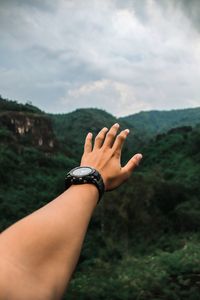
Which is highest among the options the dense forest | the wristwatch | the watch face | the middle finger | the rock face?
the rock face

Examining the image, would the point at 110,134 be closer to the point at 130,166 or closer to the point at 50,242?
the point at 130,166

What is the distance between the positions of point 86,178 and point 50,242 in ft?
0.72

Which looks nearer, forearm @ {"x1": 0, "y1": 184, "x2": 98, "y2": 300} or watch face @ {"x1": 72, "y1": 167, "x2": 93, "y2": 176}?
forearm @ {"x1": 0, "y1": 184, "x2": 98, "y2": 300}

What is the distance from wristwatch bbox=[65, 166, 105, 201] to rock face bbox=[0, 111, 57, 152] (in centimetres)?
5374

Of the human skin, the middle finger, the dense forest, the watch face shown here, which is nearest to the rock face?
the dense forest

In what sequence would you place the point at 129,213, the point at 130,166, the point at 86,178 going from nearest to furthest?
the point at 86,178 → the point at 130,166 → the point at 129,213

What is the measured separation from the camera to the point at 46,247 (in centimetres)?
77

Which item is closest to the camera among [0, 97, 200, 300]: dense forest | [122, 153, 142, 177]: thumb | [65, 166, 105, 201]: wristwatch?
[65, 166, 105, 201]: wristwatch

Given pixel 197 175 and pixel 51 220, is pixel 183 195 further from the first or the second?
pixel 51 220

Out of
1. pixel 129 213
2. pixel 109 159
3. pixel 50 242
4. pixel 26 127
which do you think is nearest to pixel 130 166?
pixel 109 159

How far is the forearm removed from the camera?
2.43 ft

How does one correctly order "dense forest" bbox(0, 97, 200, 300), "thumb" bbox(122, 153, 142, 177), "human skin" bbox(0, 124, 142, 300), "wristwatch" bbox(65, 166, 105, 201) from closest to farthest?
"human skin" bbox(0, 124, 142, 300) < "wristwatch" bbox(65, 166, 105, 201) < "thumb" bbox(122, 153, 142, 177) < "dense forest" bbox(0, 97, 200, 300)

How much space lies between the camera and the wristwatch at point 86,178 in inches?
38.1

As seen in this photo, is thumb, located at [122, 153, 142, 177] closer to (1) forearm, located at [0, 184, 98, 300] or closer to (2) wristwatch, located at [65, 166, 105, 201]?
(2) wristwatch, located at [65, 166, 105, 201]
